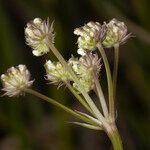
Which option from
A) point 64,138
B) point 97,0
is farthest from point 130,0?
point 64,138

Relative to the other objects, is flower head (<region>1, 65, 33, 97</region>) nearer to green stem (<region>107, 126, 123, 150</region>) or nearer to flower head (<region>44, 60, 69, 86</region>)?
flower head (<region>44, 60, 69, 86</region>)

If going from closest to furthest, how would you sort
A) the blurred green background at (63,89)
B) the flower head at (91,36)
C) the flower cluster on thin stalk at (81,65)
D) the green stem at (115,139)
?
the green stem at (115,139) < the flower cluster on thin stalk at (81,65) < the flower head at (91,36) < the blurred green background at (63,89)

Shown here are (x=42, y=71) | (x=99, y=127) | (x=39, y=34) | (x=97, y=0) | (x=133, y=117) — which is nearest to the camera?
(x=99, y=127)

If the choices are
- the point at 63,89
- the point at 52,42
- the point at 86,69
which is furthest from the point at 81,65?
the point at 63,89

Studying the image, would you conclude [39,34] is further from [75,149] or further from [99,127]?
[75,149]

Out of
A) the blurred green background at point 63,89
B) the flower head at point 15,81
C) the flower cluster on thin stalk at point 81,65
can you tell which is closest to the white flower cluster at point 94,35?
the flower cluster on thin stalk at point 81,65

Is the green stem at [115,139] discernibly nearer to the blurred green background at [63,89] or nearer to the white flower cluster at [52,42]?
the white flower cluster at [52,42]
